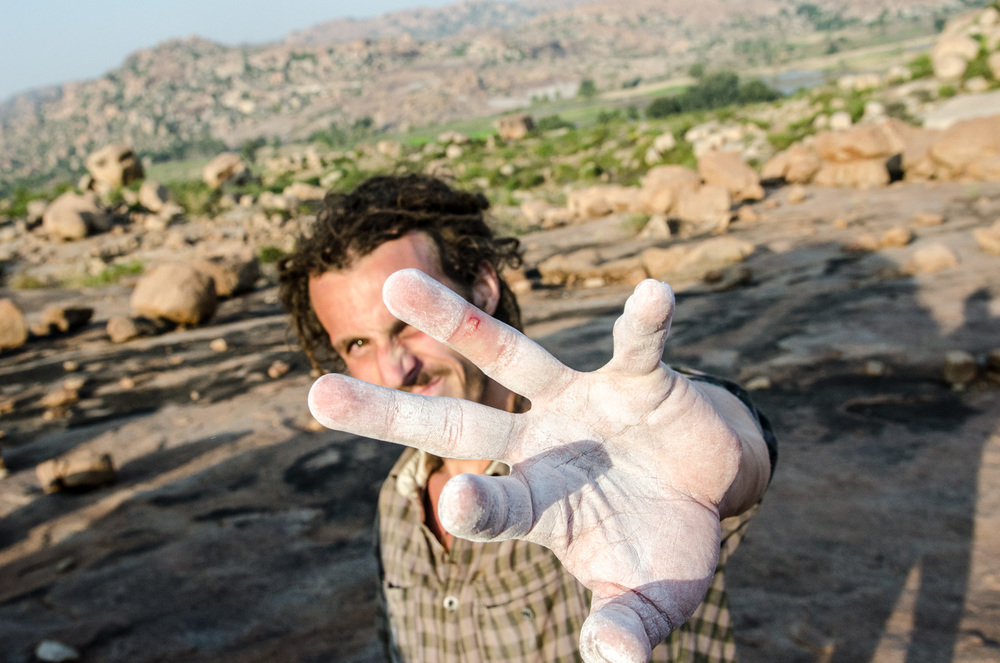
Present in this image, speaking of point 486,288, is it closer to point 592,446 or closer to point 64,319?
point 592,446

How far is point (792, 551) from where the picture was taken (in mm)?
3170

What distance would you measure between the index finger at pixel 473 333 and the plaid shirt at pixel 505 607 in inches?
26.3

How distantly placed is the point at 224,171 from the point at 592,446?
2495 cm

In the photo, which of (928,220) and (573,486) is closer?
(573,486)

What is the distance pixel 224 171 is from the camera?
23.1m

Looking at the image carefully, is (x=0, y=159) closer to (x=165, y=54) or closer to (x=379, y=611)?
(x=165, y=54)

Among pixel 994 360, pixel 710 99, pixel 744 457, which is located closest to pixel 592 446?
pixel 744 457

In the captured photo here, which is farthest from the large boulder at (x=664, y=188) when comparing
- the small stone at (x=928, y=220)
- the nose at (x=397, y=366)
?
the nose at (x=397, y=366)

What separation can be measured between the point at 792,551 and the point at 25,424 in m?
6.23

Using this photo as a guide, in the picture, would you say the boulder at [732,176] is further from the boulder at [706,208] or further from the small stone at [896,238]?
the small stone at [896,238]

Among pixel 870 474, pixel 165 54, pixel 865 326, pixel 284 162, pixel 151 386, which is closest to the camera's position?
pixel 870 474

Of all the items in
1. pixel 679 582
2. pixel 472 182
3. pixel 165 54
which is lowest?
pixel 472 182

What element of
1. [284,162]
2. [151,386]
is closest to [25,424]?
[151,386]

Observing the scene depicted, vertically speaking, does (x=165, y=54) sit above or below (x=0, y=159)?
above
